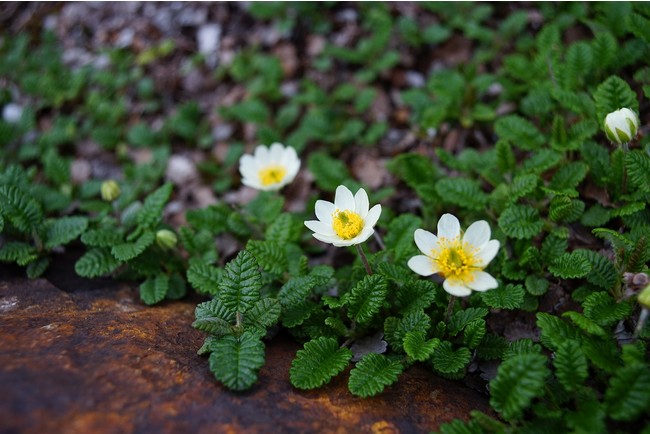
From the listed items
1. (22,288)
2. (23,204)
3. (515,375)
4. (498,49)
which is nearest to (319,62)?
(498,49)

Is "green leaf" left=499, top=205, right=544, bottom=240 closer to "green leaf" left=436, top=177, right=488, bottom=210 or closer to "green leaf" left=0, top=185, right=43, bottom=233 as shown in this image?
"green leaf" left=436, top=177, right=488, bottom=210

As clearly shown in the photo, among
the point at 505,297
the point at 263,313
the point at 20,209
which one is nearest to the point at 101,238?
the point at 20,209

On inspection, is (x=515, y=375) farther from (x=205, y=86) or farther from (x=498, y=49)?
(x=205, y=86)

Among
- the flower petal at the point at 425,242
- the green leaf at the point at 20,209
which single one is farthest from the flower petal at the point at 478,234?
the green leaf at the point at 20,209

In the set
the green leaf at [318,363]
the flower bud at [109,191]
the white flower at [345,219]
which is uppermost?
the flower bud at [109,191]

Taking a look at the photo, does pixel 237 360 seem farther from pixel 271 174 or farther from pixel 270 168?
pixel 270 168

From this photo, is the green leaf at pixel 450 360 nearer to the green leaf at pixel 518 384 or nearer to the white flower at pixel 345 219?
the green leaf at pixel 518 384

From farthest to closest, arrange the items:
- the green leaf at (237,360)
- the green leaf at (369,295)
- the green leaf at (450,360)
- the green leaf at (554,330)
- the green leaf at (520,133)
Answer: the green leaf at (520,133)
the green leaf at (369,295)
the green leaf at (450,360)
the green leaf at (554,330)
the green leaf at (237,360)
